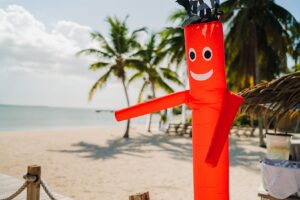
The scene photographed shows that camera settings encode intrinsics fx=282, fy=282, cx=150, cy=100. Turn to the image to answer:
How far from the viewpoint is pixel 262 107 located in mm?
6082

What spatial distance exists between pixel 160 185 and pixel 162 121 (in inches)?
707

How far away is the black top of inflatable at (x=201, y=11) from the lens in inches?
79.6

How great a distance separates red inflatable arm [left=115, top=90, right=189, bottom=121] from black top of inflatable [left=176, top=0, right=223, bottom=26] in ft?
1.78

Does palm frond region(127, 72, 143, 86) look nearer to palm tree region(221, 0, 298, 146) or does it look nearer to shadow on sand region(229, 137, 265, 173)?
palm tree region(221, 0, 298, 146)

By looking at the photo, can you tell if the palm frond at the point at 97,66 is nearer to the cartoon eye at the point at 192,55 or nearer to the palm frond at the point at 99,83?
the palm frond at the point at 99,83

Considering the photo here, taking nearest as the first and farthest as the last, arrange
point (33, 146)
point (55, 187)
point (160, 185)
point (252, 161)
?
1. point (55, 187)
2. point (160, 185)
3. point (252, 161)
4. point (33, 146)

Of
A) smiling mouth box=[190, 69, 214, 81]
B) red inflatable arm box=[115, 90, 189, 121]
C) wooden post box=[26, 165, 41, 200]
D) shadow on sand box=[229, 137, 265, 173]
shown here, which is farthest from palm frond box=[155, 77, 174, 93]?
smiling mouth box=[190, 69, 214, 81]

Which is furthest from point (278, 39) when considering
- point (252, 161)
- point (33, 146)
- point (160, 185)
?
point (33, 146)

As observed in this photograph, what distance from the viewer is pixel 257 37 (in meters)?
15.5

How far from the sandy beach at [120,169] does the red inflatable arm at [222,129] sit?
4.79 meters

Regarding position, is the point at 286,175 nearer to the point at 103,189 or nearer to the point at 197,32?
the point at 197,32

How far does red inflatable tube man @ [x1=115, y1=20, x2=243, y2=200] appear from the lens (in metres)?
1.96

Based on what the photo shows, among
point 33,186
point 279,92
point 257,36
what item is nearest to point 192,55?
point 279,92

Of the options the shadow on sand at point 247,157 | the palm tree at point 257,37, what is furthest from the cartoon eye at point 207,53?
the palm tree at point 257,37
